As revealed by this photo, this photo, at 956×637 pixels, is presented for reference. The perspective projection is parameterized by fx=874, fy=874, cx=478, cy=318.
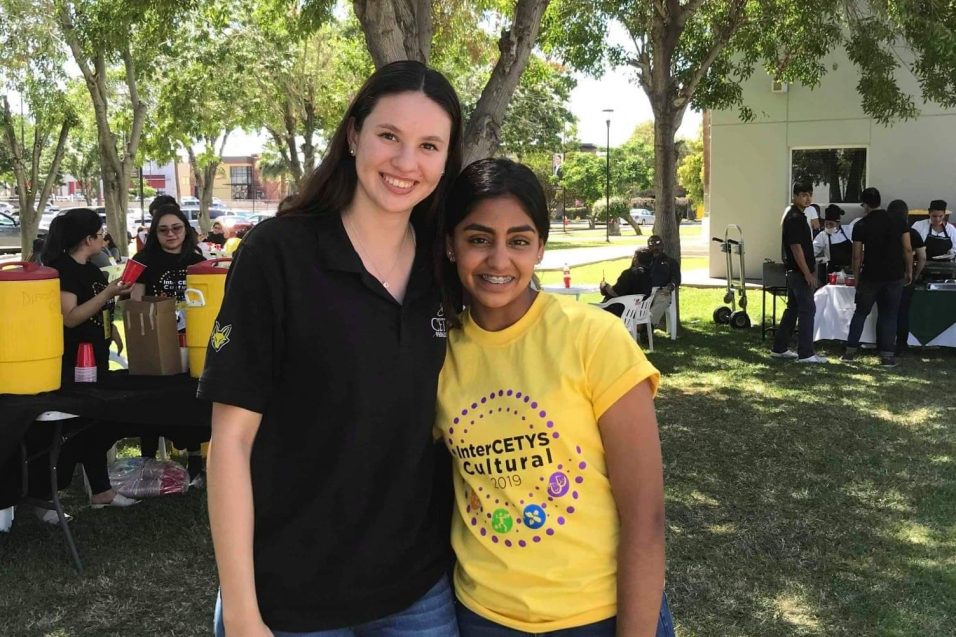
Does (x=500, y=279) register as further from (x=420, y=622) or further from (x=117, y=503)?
(x=117, y=503)

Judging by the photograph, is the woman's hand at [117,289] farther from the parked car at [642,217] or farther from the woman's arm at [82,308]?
the parked car at [642,217]

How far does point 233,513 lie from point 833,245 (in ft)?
40.7

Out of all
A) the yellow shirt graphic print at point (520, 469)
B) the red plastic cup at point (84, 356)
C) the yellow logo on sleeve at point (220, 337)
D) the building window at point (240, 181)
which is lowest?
the red plastic cup at point (84, 356)

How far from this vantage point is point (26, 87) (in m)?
17.7

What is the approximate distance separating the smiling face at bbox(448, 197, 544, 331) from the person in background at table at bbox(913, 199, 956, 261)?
1106cm

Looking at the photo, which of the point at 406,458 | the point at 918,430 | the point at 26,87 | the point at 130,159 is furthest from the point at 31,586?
the point at 26,87

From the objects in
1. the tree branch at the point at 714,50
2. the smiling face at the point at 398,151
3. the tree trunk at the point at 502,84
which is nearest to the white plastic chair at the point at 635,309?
the tree branch at the point at 714,50

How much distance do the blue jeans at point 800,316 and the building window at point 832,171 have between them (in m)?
8.88

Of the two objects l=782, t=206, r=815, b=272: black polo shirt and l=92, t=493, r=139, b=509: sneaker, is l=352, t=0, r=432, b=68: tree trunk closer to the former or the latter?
l=92, t=493, r=139, b=509: sneaker

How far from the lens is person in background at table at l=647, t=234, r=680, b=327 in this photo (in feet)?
34.5

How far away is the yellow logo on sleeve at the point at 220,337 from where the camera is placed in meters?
1.43

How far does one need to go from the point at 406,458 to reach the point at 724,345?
9.71m

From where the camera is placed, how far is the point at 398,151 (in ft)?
5.13

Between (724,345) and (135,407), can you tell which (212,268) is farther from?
(724,345)
